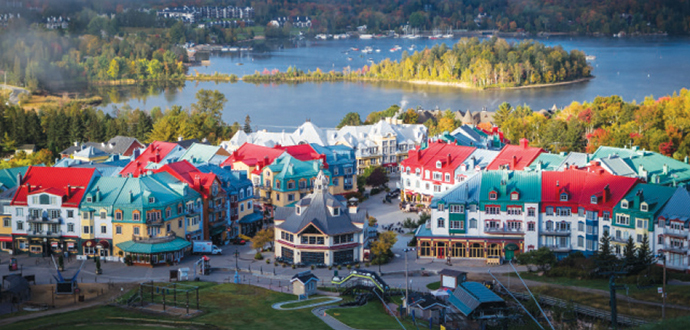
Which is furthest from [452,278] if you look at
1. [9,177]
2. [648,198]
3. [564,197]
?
[9,177]

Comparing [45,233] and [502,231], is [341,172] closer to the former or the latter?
[502,231]

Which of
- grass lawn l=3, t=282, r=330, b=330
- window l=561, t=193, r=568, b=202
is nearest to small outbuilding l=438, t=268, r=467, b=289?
grass lawn l=3, t=282, r=330, b=330

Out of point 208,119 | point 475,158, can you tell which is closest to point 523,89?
point 208,119

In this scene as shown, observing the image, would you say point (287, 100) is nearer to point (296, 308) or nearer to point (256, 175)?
point (256, 175)

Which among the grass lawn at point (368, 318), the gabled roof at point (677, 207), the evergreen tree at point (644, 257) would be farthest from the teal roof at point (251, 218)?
A: the gabled roof at point (677, 207)

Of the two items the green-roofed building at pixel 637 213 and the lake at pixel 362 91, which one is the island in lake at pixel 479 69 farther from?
the green-roofed building at pixel 637 213

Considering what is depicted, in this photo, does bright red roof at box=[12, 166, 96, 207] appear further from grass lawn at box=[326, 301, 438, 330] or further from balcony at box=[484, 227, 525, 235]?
balcony at box=[484, 227, 525, 235]
